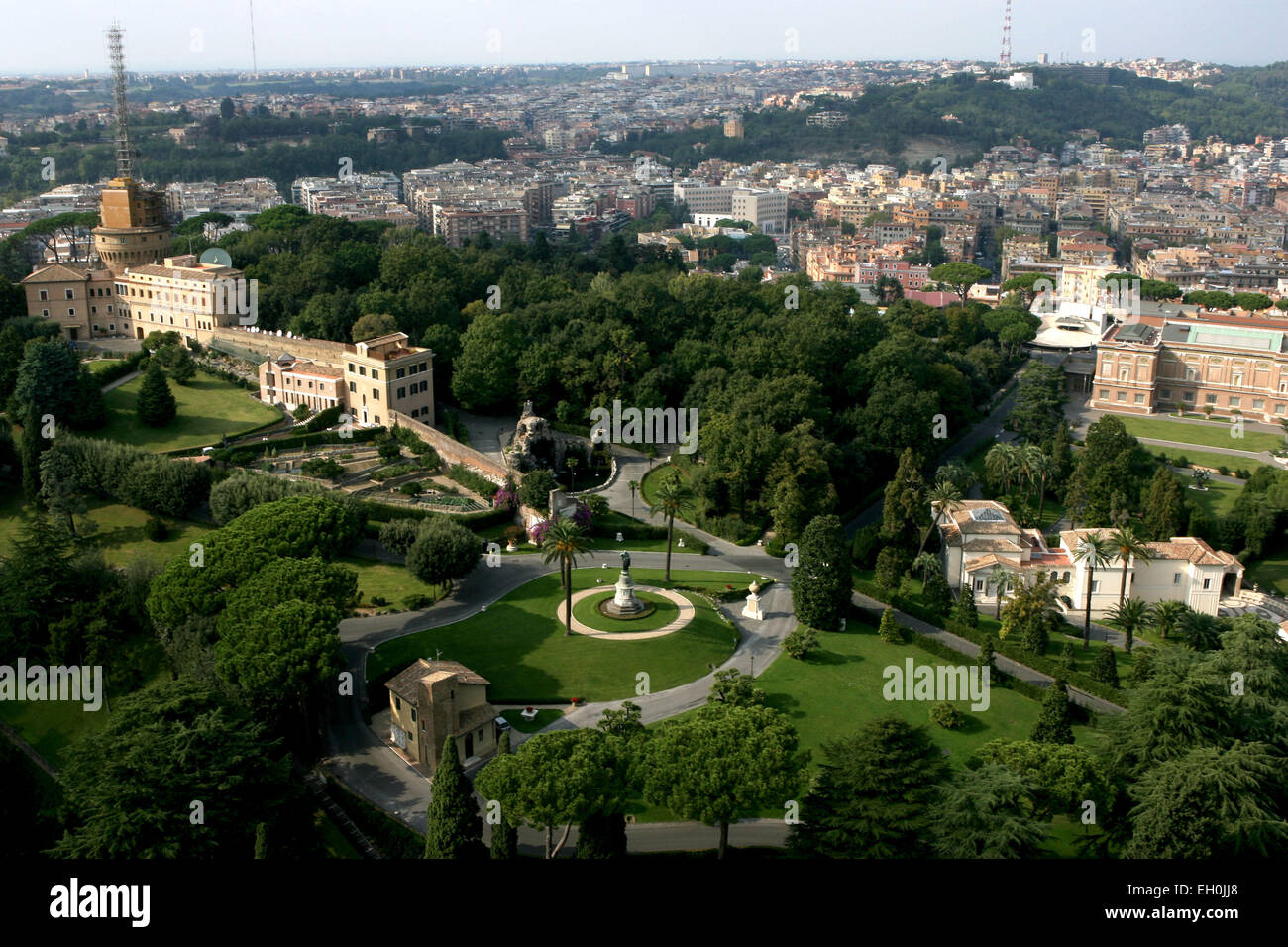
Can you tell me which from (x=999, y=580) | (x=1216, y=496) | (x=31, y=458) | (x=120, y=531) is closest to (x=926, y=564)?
(x=999, y=580)

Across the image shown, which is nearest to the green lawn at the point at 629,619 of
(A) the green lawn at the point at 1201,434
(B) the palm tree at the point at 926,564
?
(B) the palm tree at the point at 926,564

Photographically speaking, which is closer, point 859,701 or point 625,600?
point 859,701

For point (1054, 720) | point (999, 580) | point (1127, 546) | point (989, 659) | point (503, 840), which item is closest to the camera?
point (503, 840)

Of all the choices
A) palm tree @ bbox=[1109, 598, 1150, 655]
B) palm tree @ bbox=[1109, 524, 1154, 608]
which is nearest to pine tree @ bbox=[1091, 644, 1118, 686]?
palm tree @ bbox=[1109, 598, 1150, 655]

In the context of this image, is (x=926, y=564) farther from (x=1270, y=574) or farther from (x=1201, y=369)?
(x=1201, y=369)

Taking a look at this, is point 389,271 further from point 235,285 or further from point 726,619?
point 726,619

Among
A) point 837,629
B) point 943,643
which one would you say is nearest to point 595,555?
point 837,629

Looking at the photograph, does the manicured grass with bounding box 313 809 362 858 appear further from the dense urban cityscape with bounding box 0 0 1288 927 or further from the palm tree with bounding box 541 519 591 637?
the palm tree with bounding box 541 519 591 637
